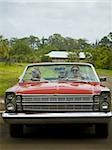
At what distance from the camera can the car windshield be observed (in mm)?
8695

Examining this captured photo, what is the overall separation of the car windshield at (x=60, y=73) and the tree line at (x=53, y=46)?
4543 centimetres

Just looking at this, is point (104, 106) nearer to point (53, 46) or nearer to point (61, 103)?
point (61, 103)

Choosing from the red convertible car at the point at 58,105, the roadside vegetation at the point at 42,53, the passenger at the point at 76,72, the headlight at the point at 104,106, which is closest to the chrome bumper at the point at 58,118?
the red convertible car at the point at 58,105

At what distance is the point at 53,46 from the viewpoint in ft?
344

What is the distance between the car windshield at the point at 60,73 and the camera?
342 inches

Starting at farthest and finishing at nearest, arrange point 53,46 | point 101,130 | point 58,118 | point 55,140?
point 53,46 → point 101,130 → point 55,140 → point 58,118

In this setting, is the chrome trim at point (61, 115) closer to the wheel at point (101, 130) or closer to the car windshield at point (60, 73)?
the wheel at point (101, 130)

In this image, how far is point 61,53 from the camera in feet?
298

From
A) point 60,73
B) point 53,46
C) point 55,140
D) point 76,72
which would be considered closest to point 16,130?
point 55,140

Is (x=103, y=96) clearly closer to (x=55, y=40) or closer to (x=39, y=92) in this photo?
(x=39, y=92)

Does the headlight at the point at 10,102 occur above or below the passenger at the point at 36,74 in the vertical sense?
below

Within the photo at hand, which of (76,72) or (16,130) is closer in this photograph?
(16,130)

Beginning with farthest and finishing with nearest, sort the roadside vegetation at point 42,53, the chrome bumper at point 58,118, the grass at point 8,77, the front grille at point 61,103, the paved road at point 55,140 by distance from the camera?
1. the roadside vegetation at point 42,53
2. the grass at point 8,77
3. the front grille at point 61,103
4. the chrome bumper at point 58,118
5. the paved road at point 55,140

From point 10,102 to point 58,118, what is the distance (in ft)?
3.13
